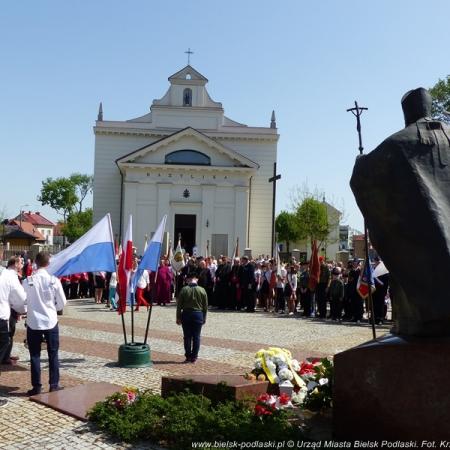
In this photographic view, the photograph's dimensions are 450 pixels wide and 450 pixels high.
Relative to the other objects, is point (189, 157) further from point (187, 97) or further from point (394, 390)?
point (394, 390)

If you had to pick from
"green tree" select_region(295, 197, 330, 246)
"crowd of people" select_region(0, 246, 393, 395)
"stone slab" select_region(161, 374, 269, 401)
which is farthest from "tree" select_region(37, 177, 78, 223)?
"stone slab" select_region(161, 374, 269, 401)

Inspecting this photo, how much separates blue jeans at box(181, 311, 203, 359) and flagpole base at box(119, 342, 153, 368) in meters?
0.83

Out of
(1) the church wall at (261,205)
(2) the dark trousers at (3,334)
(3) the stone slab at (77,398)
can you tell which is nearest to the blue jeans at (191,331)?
(3) the stone slab at (77,398)

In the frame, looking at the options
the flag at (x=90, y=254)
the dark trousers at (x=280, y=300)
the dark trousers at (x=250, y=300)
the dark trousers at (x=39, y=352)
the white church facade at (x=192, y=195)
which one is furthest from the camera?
the white church facade at (x=192, y=195)

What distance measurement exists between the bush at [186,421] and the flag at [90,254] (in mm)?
3244

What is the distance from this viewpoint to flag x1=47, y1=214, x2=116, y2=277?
9516 millimetres

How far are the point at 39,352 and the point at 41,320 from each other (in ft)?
1.49

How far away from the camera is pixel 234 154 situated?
41281 mm

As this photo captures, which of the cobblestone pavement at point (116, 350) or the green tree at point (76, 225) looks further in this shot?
the green tree at point (76, 225)

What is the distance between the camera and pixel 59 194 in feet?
316

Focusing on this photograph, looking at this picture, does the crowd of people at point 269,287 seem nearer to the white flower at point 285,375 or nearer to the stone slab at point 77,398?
the stone slab at point 77,398

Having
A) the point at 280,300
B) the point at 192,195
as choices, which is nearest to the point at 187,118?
the point at 192,195

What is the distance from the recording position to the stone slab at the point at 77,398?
7062 mm

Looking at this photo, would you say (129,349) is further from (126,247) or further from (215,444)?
(215,444)
